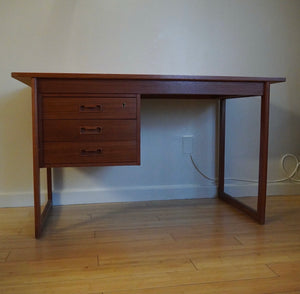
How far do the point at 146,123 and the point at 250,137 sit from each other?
72 centimetres

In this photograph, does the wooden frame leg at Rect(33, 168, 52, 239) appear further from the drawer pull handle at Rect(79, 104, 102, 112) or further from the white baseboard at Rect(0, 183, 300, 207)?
the drawer pull handle at Rect(79, 104, 102, 112)

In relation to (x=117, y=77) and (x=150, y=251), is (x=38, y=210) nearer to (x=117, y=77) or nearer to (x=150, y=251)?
(x=150, y=251)

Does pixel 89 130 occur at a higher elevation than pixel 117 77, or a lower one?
lower

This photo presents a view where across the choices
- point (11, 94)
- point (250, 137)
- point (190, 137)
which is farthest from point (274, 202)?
point (11, 94)

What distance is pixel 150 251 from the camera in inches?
57.5

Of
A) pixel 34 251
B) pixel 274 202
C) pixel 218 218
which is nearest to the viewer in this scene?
pixel 34 251

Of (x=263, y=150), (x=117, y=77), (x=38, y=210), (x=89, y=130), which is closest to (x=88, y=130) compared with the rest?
(x=89, y=130)

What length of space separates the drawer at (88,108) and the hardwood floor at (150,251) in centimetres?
57

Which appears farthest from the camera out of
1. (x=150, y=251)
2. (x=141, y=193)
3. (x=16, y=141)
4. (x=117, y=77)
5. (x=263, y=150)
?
(x=141, y=193)

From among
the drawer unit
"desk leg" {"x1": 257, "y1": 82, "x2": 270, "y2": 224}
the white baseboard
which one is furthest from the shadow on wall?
"desk leg" {"x1": 257, "y1": 82, "x2": 270, "y2": 224}

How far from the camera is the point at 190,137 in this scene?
2254 mm

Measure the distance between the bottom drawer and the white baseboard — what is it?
23.0 inches

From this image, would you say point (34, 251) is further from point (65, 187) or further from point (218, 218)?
point (218, 218)

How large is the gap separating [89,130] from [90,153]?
11 centimetres
